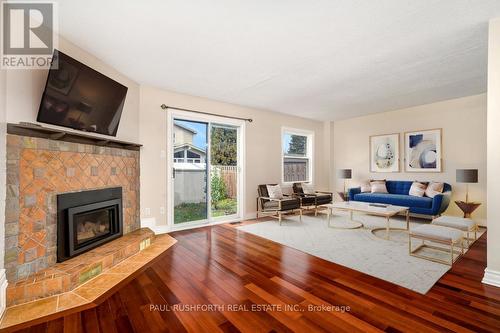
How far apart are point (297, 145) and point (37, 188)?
5.53 m

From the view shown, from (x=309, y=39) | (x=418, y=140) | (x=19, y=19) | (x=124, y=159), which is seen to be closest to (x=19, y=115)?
(x=19, y=19)

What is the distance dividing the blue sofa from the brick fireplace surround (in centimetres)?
531

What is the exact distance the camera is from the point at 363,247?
3.30 metres

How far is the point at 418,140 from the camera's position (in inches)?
212

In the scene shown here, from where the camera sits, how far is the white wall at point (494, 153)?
7.30 feet

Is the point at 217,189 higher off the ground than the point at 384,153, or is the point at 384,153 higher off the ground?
the point at 384,153

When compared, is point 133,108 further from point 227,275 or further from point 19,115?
point 227,275

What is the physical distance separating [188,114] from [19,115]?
2.49 meters

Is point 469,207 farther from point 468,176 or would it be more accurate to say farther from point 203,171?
point 203,171

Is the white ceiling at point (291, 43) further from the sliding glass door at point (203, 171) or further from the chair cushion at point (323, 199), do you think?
the chair cushion at point (323, 199)

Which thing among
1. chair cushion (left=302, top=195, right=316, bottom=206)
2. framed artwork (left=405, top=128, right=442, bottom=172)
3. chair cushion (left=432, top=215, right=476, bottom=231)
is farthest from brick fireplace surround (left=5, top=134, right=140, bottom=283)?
framed artwork (left=405, top=128, right=442, bottom=172)

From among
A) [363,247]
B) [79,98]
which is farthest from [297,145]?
[79,98]

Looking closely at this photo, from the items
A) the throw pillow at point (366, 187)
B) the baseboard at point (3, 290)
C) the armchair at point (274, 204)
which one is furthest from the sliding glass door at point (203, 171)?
the throw pillow at point (366, 187)

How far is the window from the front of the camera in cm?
620
